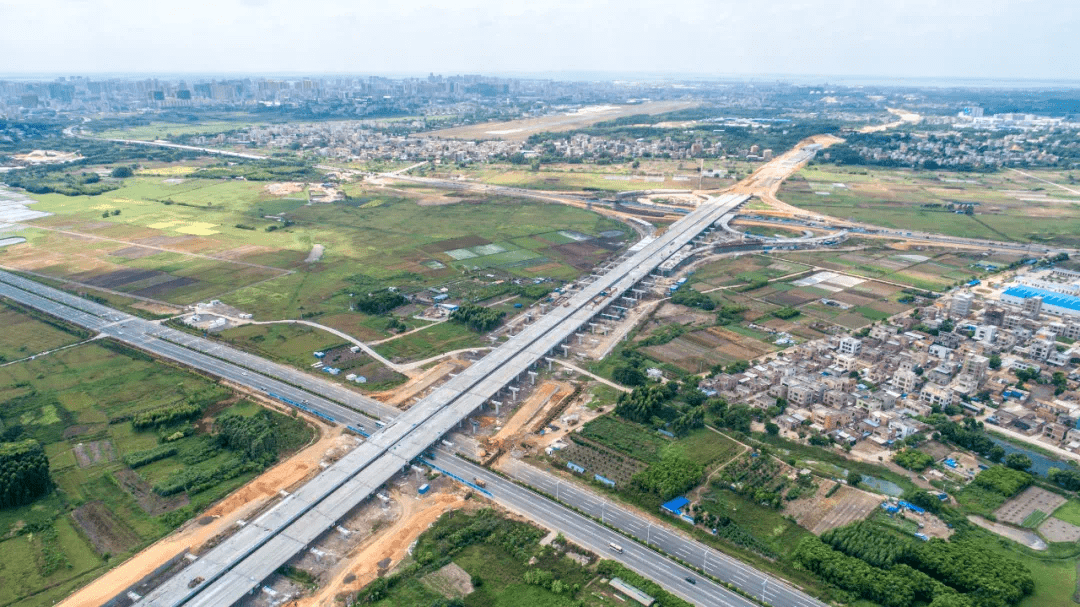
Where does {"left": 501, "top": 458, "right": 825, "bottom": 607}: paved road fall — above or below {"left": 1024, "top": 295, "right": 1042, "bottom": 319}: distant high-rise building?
below

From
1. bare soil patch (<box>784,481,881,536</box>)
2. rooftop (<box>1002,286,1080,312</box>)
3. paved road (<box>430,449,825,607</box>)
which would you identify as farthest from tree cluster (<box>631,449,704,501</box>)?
rooftop (<box>1002,286,1080,312</box>)

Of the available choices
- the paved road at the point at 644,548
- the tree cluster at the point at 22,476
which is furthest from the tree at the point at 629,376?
the tree cluster at the point at 22,476

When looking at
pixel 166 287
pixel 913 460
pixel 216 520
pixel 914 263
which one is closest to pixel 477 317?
pixel 216 520

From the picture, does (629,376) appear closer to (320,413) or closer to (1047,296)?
(320,413)

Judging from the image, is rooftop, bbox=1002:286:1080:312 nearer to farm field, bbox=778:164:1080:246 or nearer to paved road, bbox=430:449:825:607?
farm field, bbox=778:164:1080:246

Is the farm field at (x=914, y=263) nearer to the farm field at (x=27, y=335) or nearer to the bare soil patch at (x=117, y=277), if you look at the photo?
the bare soil patch at (x=117, y=277)

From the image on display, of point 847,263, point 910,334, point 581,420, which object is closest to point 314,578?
point 581,420
